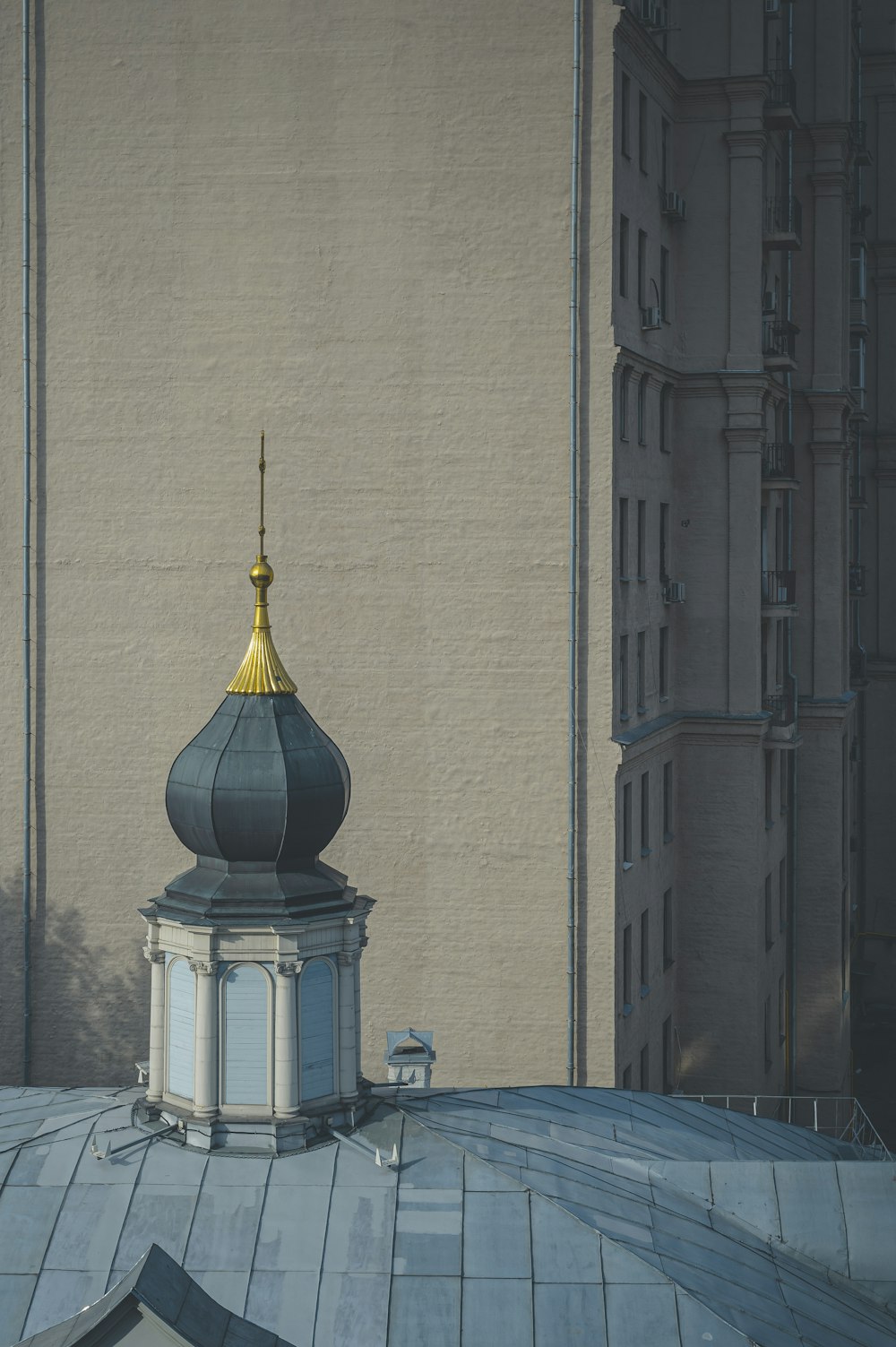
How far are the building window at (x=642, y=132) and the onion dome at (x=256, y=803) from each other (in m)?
22.6

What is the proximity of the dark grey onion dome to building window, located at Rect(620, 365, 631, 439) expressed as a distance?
1909cm

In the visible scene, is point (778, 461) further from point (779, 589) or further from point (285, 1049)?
point (285, 1049)

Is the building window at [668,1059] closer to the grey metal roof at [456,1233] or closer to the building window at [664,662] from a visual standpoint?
the building window at [664,662]

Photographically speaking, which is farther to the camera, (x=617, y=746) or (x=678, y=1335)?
(x=617, y=746)

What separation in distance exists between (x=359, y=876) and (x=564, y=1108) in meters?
14.0

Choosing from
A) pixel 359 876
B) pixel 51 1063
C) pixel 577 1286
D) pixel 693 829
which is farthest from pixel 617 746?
pixel 577 1286

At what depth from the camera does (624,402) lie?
142 ft

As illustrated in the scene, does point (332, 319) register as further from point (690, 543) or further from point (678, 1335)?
point (678, 1335)

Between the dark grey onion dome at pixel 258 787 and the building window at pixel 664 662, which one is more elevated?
the building window at pixel 664 662

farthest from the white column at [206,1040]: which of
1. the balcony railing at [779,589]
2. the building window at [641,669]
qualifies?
the balcony railing at [779,589]

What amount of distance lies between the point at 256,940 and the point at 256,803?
1.63m

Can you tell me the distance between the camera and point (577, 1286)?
2205 centimetres

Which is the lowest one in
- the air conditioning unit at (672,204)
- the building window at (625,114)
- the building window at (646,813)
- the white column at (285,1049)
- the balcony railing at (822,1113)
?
the balcony railing at (822,1113)

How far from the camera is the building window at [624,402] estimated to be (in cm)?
4278
